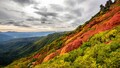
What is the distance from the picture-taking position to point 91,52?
30328 mm

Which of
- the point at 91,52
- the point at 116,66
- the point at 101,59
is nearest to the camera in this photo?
the point at 116,66

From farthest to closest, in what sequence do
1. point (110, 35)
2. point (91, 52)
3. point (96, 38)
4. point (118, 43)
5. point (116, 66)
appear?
1. point (96, 38)
2. point (110, 35)
3. point (91, 52)
4. point (118, 43)
5. point (116, 66)

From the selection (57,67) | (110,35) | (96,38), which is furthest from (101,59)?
(96,38)

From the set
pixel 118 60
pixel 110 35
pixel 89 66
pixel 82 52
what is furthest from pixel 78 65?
pixel 110 35

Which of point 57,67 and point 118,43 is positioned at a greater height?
point 118,43

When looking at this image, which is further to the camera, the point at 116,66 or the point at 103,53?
the point at 103,53

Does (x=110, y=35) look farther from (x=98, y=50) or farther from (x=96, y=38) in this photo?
(x=98, y=50)

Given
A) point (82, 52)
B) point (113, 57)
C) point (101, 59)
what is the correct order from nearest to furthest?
point (113, 57), point (101, 59), point (82, 52)

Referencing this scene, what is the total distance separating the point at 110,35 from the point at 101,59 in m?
12.7

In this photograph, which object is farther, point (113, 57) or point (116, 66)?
point (113, 57)

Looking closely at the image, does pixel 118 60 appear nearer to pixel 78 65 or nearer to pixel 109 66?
pixel 109 66

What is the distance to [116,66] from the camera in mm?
22281

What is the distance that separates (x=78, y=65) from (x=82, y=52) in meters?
8.12

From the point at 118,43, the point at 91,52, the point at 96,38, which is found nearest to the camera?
the point at 118,43
